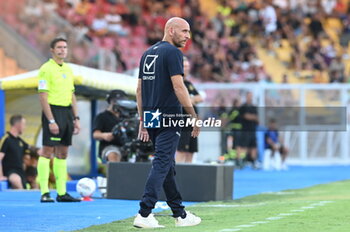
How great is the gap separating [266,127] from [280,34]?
22.5 feet

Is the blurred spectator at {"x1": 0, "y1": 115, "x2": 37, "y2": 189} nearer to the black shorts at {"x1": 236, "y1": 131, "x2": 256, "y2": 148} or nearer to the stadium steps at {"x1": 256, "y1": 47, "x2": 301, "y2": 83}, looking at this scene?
the black shorts at {"x1": 236, "y1": 131, "x2": 256, "y2": 148}

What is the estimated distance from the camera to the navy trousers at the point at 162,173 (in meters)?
7.76

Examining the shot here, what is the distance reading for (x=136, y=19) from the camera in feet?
92.0

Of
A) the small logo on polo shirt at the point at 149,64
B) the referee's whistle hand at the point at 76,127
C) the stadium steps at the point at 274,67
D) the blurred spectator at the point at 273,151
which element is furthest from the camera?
the stadium steps at the point at 274,67

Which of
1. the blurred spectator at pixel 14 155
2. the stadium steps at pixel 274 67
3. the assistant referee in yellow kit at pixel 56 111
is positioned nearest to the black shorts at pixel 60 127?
the assistant referee in yellow kit at pixel 56 111

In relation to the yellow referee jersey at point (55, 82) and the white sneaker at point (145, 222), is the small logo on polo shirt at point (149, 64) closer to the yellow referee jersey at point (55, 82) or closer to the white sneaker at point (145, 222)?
the white sneaker at point (145, 222)

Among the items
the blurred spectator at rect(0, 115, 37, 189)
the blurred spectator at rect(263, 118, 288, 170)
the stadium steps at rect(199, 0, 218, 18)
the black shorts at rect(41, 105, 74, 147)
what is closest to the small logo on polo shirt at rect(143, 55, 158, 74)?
the black shorts at rect(41, 105, 74, 147)

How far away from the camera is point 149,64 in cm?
800

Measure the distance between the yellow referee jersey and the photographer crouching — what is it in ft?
7.75

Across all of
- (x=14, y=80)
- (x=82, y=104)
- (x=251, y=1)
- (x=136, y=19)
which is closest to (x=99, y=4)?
(x=136, y=19)

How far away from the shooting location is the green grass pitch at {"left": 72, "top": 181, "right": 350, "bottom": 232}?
7.69 meters

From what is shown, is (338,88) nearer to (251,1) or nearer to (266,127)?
(266,127)

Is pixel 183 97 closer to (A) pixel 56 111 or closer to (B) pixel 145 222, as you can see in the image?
(B) pixel 145 222

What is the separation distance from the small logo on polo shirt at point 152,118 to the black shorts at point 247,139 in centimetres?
1562
